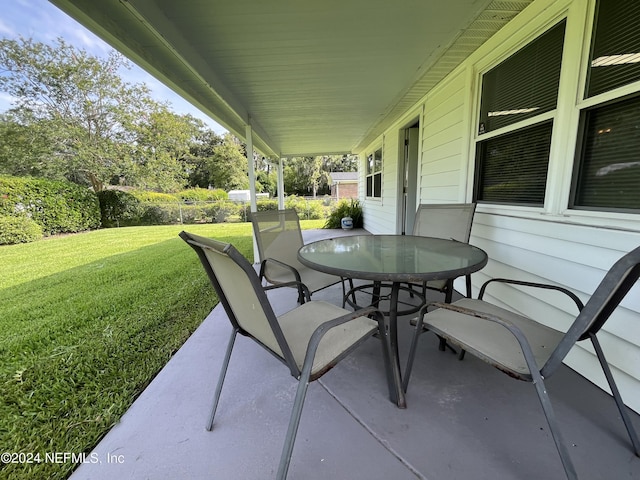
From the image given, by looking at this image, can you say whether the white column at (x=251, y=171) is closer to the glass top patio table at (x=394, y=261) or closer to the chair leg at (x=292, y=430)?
the glass top patio table at (x=394, y=261)

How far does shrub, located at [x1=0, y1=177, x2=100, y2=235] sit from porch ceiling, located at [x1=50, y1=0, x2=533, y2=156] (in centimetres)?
755

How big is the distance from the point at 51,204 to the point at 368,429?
11103mm

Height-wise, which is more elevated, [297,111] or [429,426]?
[297,111]

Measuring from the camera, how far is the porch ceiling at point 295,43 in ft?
5.98

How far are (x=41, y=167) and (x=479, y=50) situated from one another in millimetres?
15516

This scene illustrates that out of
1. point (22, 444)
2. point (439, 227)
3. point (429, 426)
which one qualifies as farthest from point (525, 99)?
point (22, 444)

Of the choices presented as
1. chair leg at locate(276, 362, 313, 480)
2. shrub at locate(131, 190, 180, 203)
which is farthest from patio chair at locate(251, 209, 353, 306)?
shrub at locate(131, 190, 180, 203)

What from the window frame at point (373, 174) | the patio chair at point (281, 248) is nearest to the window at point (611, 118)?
the patio chair at point (281, 248)

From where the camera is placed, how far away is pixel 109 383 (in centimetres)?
177

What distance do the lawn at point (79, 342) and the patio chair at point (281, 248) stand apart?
0.95 meters

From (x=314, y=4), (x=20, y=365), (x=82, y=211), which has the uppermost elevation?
(x=314, y=4)

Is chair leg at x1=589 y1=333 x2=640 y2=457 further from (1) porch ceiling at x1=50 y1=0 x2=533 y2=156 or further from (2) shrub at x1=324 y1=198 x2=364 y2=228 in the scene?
(2) shrub at x1=324 y1=198 x2=364 y2=228

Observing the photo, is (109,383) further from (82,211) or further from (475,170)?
(82,211)

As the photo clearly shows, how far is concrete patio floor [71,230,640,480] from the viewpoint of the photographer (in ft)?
3.73
